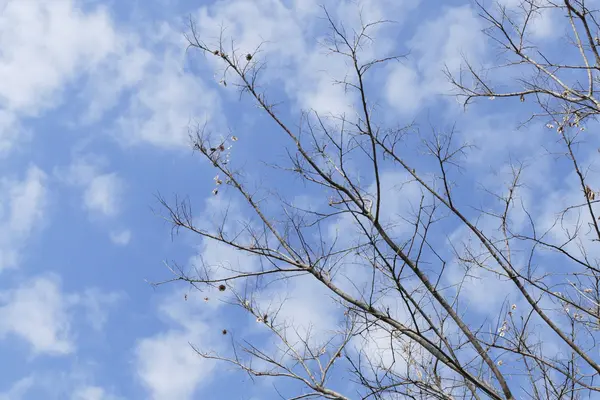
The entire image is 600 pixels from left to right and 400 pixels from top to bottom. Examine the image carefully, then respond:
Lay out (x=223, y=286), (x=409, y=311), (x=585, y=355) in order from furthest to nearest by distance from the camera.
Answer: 1. (x=223, y=286)
2. (x=585, y=355)
3. (x=409, y=311)

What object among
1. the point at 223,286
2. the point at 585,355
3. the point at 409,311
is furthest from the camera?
the point at 223,286

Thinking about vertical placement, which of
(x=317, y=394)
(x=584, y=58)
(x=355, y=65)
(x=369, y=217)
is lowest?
(x=317, y=394)

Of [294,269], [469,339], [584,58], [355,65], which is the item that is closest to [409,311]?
[469,339]

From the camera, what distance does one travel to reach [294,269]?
7.27 metres

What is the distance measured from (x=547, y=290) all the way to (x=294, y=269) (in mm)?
2714

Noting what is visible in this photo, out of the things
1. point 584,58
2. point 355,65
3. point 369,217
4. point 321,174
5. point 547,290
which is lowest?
point 547,290

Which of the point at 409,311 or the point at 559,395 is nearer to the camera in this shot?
the point at 409,311

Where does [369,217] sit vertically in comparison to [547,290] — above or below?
above

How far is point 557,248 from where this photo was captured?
7094mm

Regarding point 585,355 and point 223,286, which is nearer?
point 585,355

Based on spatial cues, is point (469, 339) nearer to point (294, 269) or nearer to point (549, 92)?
point (294, 269)

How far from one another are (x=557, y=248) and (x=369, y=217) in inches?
80.5

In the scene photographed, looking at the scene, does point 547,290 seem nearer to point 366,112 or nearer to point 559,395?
point 559,395

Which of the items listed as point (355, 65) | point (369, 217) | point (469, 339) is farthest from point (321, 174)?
point (469, 339)
